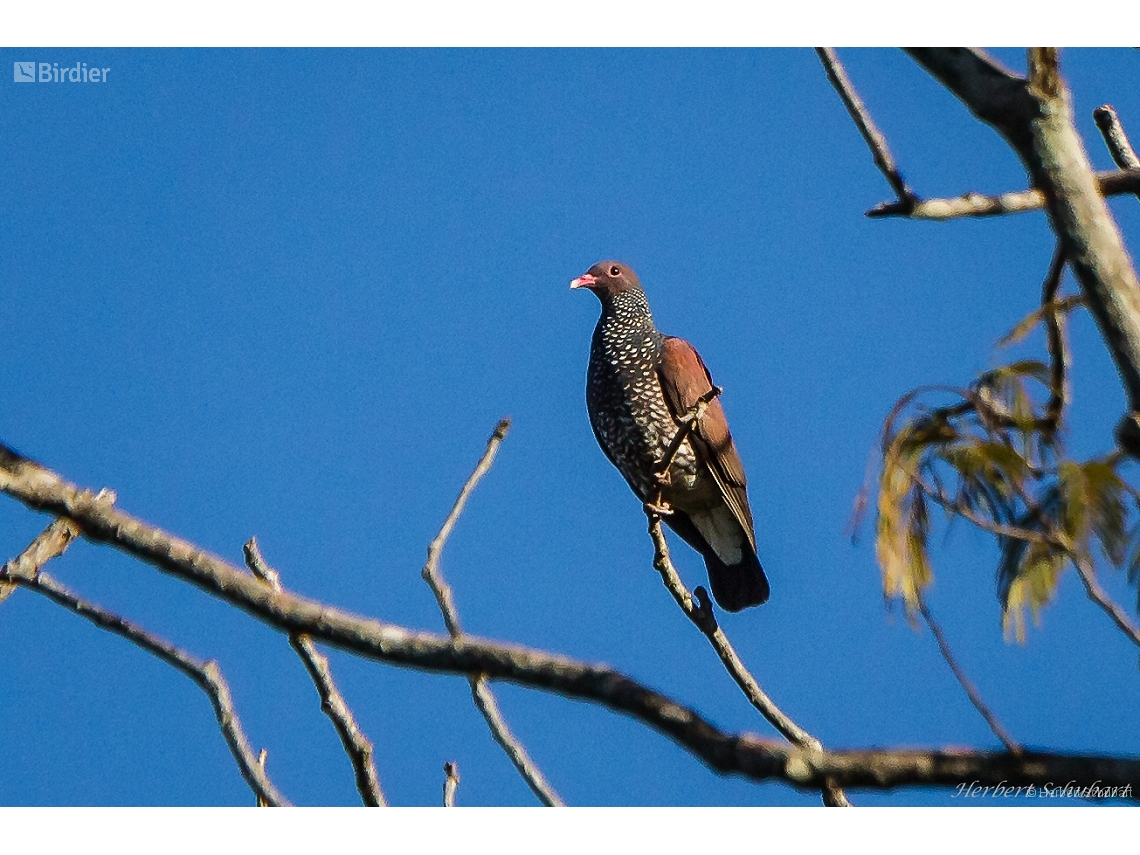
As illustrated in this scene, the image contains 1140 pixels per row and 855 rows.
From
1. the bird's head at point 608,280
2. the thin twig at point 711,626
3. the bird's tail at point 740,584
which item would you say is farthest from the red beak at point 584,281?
the thin twig at point 711,626

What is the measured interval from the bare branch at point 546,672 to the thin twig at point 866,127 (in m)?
0.91

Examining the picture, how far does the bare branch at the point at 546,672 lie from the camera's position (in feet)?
6.46

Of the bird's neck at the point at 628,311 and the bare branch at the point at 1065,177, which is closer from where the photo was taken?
the bare branch at the point at 1065,177

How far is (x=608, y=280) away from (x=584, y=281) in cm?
10

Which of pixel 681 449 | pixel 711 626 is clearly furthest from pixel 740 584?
pixel 711 626

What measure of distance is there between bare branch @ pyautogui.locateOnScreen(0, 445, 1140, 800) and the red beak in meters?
Answer: 3.55

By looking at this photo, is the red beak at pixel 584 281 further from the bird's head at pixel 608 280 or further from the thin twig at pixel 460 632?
the thin twig at pixel 460 632

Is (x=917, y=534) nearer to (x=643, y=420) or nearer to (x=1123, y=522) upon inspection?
(x=1123, y=522)

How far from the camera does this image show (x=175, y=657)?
2373mm

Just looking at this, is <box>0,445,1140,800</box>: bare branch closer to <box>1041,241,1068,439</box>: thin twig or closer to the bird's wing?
A: <box>1041,241,1068,439</box>: thin twig

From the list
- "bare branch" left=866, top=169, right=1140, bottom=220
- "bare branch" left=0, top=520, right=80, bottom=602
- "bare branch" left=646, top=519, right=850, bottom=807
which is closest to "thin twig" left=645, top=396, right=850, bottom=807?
"bare branch" left=646, top=519, right=850, bottom=807

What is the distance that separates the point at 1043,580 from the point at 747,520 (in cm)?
305

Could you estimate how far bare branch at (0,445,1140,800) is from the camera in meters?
1.97
